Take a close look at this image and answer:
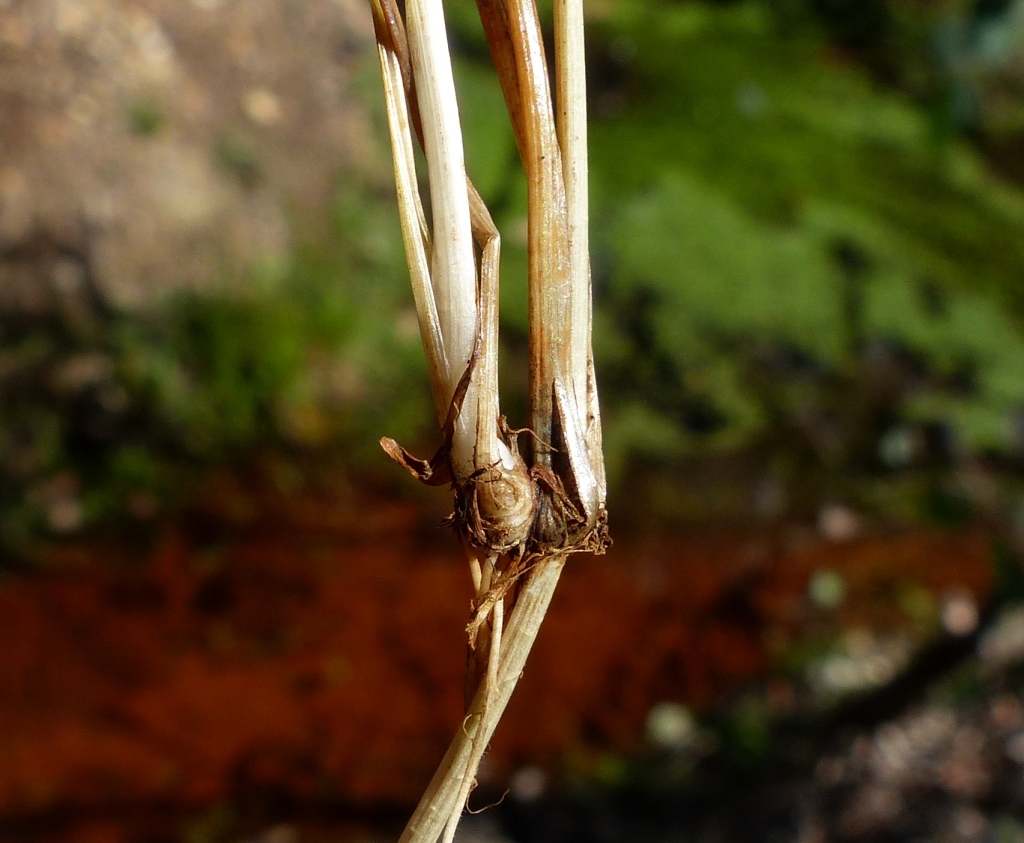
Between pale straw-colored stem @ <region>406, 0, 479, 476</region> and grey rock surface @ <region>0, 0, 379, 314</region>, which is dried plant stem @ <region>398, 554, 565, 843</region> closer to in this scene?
pale straw-colored stem @ <region>406, 0, 479, 476</region>

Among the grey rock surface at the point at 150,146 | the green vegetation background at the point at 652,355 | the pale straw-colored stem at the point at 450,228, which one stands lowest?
the green vegetation background at the point at 652,355

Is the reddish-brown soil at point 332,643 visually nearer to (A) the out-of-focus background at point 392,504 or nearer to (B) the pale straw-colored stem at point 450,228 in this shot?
(A) the out-of-focus background at point 392,504

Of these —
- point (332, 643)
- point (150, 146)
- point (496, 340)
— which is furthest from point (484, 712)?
point (150, 146)

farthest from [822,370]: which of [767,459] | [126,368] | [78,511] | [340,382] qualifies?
[78,511]

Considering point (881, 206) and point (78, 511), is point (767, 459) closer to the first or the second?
point (881, 206)

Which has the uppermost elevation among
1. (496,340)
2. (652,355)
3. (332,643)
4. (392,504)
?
(496,340)

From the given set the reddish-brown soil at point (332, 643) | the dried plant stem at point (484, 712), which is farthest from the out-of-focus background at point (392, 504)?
the dried plant stem at point (484, 712)

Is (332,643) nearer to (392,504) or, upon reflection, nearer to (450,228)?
(392,504)
